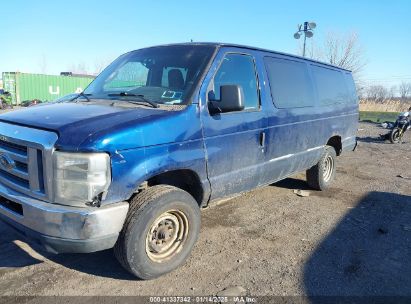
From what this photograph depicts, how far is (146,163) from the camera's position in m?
3.09

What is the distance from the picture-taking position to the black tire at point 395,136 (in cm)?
1401

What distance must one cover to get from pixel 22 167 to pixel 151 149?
3.58ft

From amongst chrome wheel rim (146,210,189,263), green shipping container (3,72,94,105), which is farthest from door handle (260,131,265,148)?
green shipping container (3,72,94,105)

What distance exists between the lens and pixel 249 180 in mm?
4355

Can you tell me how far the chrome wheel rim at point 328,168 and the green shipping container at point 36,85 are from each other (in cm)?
3105

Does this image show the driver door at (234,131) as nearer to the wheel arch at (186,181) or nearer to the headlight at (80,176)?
the wheel arch at (186,181)

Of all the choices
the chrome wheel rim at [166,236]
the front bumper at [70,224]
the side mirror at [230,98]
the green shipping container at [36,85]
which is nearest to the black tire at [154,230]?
the chrome wheel rim at [166,236]

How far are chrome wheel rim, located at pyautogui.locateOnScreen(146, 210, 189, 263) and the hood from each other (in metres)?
0.93

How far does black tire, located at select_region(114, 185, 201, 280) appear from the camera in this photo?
122 inches

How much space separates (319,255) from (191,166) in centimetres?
178

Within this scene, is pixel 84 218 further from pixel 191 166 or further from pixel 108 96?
pixel 108 96

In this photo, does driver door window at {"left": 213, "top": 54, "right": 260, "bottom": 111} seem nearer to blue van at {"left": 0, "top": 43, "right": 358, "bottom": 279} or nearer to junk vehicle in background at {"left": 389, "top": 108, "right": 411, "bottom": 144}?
blue van at {"left": 0, "top": 43, "right": 358, "bottom": 279}

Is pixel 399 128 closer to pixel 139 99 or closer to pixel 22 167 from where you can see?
pixel 139 99

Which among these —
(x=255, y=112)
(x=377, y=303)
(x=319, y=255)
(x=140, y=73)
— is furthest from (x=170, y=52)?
(x=377, y=303)
